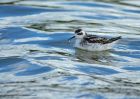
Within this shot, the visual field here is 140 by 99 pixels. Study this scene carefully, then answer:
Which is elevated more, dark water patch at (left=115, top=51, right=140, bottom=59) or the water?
the water

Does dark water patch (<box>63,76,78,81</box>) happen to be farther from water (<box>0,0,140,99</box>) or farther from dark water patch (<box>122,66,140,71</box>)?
dark water patch (<box>122,66,140,71</box>)

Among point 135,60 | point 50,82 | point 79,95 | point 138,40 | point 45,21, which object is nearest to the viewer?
point 79,95

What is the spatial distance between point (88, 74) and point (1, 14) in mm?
Result: 9047

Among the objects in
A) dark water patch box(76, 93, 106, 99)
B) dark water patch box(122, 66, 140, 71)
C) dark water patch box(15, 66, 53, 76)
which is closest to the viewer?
dark water patch box(76, 93, 106, 99)

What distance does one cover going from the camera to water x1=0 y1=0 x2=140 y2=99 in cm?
1603

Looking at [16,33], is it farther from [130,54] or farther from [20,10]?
[130,54]

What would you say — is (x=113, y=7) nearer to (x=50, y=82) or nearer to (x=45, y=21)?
(x=45, y=21)

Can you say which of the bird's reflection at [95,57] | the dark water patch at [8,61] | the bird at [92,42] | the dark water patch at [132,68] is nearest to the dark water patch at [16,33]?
the bird at [92,42]

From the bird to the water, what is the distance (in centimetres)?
18

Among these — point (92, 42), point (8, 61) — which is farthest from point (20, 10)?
point (8, 61)

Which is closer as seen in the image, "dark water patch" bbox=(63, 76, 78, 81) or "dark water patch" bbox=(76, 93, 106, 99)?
"dark water patch" bbox=(76, 93, 106, 99)

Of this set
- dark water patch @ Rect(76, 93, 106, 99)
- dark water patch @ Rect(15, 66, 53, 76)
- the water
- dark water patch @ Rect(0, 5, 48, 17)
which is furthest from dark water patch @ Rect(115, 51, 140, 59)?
dark water patch @ Rect(0, 5, 48, 17)

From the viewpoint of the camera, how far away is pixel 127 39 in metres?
22.2

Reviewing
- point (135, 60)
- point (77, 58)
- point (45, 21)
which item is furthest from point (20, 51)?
point (45, 21)
